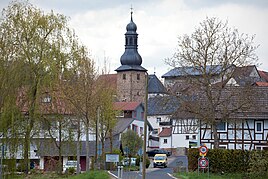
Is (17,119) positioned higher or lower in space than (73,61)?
lower

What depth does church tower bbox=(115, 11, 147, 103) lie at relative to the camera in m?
134

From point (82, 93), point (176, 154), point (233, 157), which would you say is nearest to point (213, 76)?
point (233, 157)

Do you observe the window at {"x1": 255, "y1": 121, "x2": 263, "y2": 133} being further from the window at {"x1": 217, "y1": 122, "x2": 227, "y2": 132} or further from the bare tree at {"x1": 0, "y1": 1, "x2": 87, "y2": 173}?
the bare tree at {"x1": 0, "y1": 1, "x2": 87, "y2": 173}

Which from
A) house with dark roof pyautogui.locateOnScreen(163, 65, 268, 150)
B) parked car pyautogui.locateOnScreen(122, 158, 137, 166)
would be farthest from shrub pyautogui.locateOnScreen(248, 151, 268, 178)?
parked car pyautogui.locateOnScreen(122, 158, 137, 166)

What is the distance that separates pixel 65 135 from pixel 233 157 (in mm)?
13171

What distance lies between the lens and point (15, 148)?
3944 cm

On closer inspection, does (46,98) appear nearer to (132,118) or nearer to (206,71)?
(206,71)

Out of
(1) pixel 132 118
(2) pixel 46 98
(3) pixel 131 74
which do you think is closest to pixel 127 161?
(2) pixel 46 98

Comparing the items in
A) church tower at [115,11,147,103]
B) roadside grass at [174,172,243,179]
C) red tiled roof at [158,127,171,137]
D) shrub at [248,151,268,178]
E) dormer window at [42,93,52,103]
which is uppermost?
church tower at [115,11,147,103]

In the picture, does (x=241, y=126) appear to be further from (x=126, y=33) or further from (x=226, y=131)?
(x=126, y=33)

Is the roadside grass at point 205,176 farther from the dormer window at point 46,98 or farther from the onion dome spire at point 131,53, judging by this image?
the onion dome spire at point 131,53

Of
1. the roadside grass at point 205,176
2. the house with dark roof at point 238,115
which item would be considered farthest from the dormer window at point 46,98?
the roadside grass at point 205,176

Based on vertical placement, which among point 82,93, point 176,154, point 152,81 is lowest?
point 176,154

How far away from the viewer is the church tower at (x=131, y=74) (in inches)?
5271
